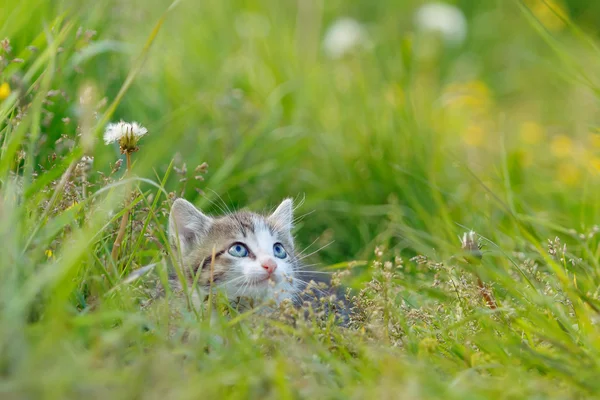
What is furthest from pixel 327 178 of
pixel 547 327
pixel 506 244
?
pixel 547 327

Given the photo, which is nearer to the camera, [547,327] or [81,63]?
[547,327]

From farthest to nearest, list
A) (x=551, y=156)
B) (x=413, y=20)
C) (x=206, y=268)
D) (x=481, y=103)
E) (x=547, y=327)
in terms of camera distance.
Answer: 1. (x=413, y=20)
2. (x=481, y=103)
3. (x=551, y=156)
4. (x=206, y=268)
5. (x=547, y=327)

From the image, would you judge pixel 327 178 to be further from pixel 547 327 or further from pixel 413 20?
pixel 413 20

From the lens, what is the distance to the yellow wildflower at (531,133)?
20.8 ft

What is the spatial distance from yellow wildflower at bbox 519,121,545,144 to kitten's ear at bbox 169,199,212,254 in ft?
12.3

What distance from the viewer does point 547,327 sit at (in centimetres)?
237

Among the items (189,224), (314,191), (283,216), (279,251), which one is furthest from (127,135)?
(314,191)

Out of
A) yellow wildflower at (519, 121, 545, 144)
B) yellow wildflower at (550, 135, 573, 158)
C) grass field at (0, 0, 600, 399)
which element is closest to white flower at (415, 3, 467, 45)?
grass field at (0, 0, 600, 399)

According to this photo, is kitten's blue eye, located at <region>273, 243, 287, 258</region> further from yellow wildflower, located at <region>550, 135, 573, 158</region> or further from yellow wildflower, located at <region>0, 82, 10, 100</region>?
yellow wildflower, located at <region>550, 135, 573, 158</region>

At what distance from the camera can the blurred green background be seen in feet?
13.0

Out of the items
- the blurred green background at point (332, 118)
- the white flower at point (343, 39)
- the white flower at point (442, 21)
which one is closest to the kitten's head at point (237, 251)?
the blurred green background at point (332, 118)

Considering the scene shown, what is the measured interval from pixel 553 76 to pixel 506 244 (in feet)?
15.7

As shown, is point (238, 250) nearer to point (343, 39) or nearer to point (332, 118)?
point (332, 118)

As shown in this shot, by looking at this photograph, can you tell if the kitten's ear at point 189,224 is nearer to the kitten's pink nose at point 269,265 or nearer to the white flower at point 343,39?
the kitten's pink nose at point 269,265
